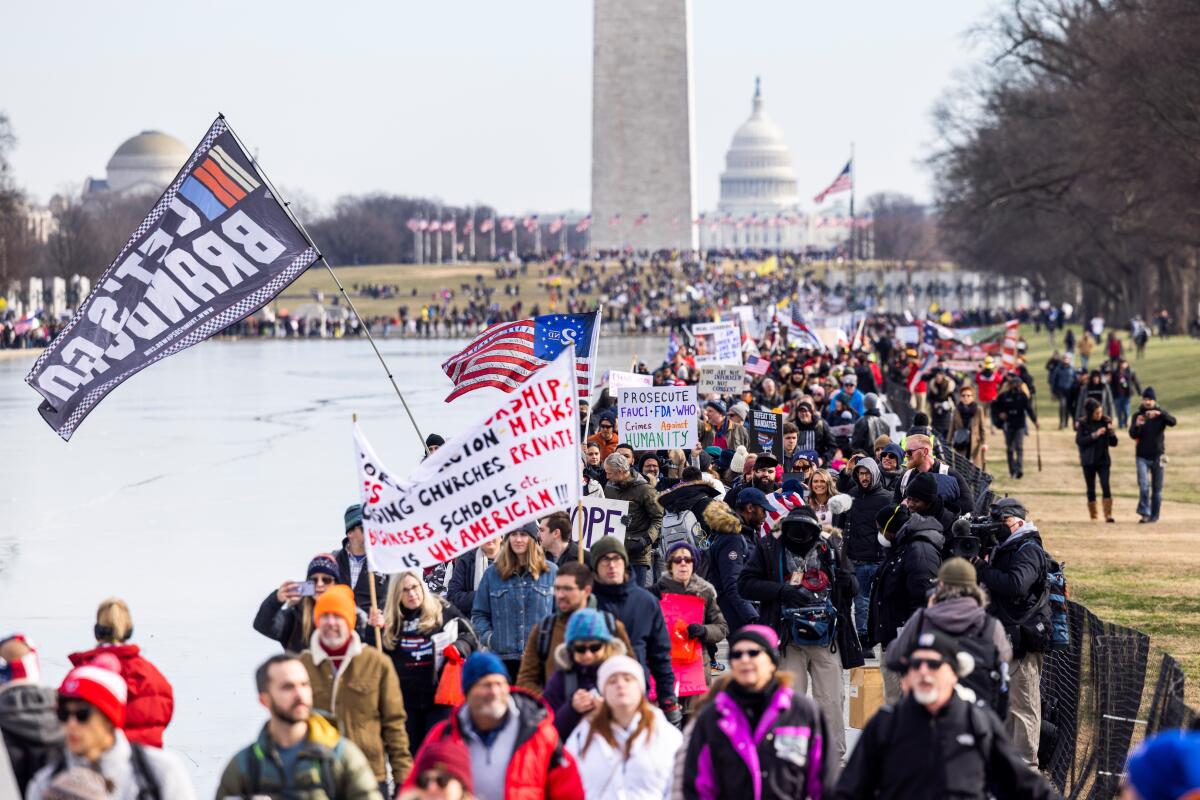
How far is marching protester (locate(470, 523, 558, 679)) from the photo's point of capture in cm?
908

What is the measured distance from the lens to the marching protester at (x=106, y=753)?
6195 millimetres

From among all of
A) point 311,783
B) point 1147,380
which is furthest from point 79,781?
point 1147,380

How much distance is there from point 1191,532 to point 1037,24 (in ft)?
110

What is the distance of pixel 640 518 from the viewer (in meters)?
11.9

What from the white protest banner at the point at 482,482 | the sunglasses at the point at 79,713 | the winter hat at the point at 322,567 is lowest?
the sunglasses at the point at 79,713

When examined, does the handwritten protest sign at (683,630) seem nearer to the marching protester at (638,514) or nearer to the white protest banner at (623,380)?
the marching protester at (638,514)

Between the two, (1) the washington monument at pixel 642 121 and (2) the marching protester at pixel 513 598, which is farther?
(1) the washington monument at pixel 642 121

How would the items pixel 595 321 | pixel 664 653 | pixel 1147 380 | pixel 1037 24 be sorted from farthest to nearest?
1. pixel 1037 24
2. pixel 1147 380
3. pixel 595 321
4. pixel 664 653

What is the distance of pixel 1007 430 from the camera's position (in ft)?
82.7

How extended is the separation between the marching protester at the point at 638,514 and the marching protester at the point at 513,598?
8.42ft

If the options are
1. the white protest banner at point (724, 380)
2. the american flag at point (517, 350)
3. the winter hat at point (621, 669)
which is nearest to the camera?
the winter hat at point (621, 669)

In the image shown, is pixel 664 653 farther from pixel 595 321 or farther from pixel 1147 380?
pixel 1147 380

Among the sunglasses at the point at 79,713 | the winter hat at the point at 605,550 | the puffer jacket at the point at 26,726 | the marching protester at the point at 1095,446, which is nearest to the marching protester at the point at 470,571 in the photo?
the winter hat at the point at 605,550

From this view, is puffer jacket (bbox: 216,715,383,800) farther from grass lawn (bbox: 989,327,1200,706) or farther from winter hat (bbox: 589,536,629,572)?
grass lawn (bbox: 989,327,1200,706)
